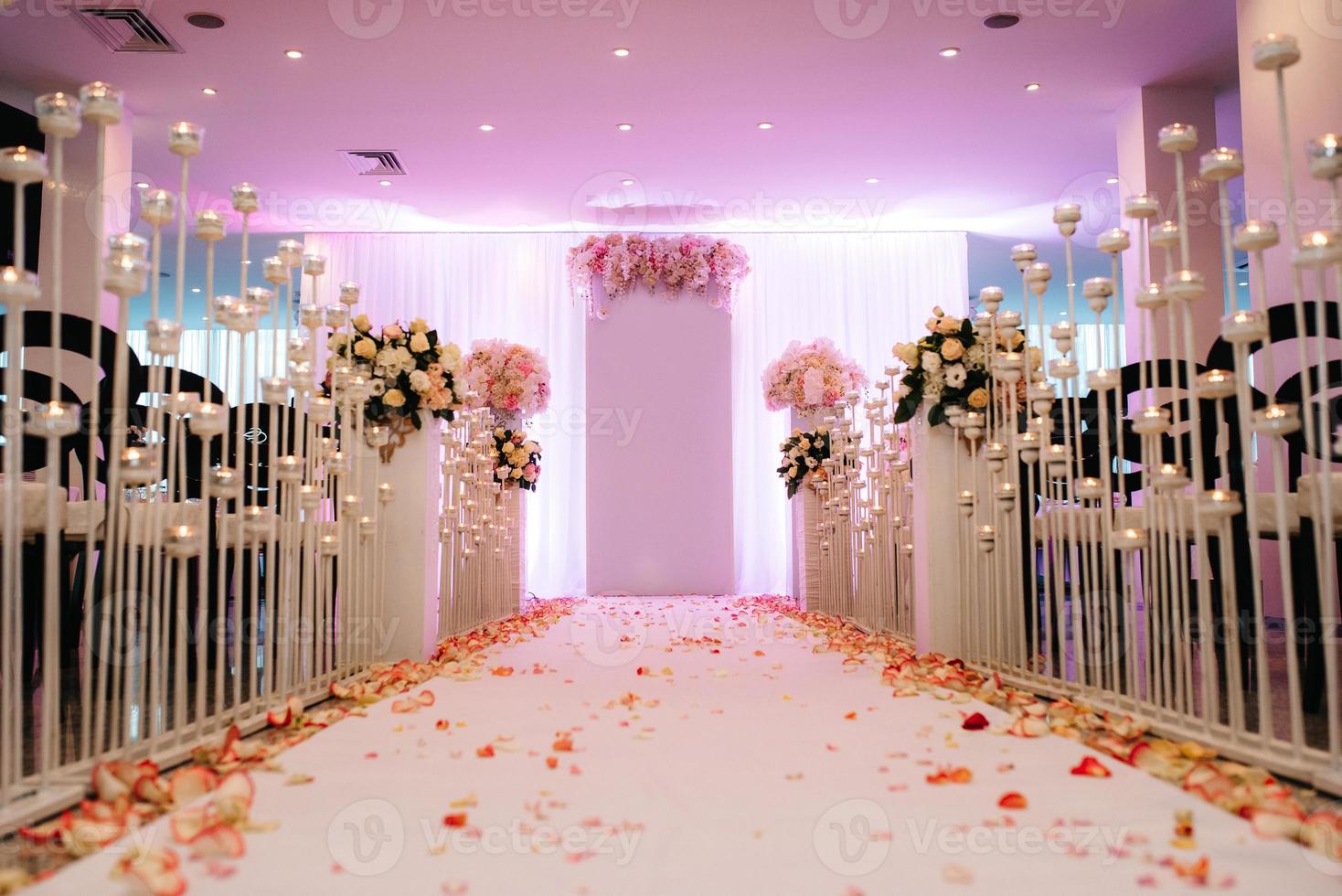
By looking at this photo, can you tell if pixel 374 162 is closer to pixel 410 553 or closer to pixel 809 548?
pixel 809 548

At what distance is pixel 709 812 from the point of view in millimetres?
1590

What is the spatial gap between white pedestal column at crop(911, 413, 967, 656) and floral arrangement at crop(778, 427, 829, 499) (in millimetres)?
2156

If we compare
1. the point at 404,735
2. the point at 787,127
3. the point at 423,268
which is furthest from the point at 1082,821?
the point at 423,268

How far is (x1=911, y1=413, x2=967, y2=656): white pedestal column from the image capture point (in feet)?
11.3

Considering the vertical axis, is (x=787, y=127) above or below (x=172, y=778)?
above

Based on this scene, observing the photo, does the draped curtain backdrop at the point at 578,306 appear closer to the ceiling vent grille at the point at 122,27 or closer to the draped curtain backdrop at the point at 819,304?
the draped curtain backdrop at the point at 819,304

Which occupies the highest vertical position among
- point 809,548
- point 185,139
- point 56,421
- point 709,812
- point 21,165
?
point 185,139

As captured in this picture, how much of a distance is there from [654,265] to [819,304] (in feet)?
5.71

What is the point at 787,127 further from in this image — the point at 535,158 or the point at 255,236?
the point at 255,236

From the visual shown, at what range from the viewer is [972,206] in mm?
8195

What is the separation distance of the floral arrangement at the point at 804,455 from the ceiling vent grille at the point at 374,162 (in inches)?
135

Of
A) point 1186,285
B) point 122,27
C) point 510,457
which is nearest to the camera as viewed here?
point 1186,285

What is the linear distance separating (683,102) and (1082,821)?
207 inches

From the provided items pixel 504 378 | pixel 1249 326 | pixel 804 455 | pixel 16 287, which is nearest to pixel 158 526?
pixel 16 287
